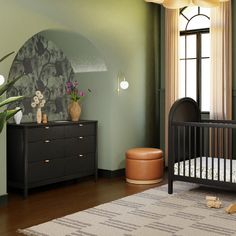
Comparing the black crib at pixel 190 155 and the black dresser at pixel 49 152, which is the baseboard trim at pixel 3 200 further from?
the black crib at pixel 190 155

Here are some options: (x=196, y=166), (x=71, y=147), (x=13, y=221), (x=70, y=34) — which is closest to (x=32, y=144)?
(x=71, y=147)

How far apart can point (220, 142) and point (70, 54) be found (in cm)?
240

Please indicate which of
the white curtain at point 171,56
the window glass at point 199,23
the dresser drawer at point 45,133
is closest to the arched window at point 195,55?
the window glass at point 199,23

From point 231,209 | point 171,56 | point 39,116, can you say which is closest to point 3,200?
point 39,116

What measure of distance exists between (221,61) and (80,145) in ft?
7.42

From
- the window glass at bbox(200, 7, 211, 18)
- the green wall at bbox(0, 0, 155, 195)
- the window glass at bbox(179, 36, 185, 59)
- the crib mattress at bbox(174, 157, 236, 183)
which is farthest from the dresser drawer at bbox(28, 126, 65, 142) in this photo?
the window glass at bbox(200, 7, 211, 18)

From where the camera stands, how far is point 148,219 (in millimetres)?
3648

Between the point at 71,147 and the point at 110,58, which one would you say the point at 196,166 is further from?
the point at 110,58

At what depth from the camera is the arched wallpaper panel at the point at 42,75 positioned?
5.08 metres

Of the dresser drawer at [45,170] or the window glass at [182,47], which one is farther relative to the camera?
the window glass at [182,47]

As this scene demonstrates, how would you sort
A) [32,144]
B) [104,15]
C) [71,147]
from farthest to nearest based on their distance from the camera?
[104,15], [71,147], [32,144]

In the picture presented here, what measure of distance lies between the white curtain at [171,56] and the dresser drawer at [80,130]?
1381mm

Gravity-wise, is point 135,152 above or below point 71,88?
below

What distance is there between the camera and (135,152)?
5.35 metres
